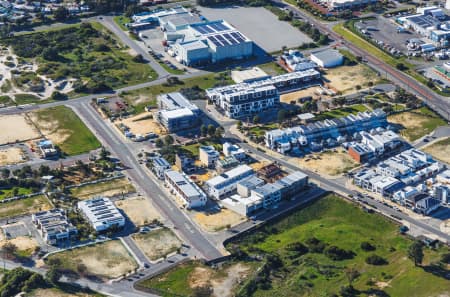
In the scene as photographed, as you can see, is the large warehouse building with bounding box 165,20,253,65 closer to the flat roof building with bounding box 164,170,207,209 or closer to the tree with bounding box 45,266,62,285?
the flat roof building with bounding box 164,170,207,209

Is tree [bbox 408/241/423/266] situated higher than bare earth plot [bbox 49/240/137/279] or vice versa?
tree [bbox 408/241/423/266]

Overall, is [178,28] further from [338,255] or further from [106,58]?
[338,255]

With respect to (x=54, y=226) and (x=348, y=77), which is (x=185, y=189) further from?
(x=348, y=77)

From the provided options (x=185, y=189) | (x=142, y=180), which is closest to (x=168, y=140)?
(x=142, y=180)

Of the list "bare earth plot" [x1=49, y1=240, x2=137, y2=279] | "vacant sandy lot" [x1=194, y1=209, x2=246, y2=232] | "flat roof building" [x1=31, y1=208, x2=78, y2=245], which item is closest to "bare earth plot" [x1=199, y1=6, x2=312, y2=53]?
"vacant sandy lot" [x1=194, y1=209, x2=246, y2=232]

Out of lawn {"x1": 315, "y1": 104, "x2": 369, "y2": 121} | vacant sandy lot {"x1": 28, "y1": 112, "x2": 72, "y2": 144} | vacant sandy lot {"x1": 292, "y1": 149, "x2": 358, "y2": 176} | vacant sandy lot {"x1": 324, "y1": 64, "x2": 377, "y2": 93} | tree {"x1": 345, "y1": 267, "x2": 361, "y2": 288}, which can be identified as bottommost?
vacant sandy lot {"x1": 28, "y1": 112, "x2": 72, "y2": 144}
